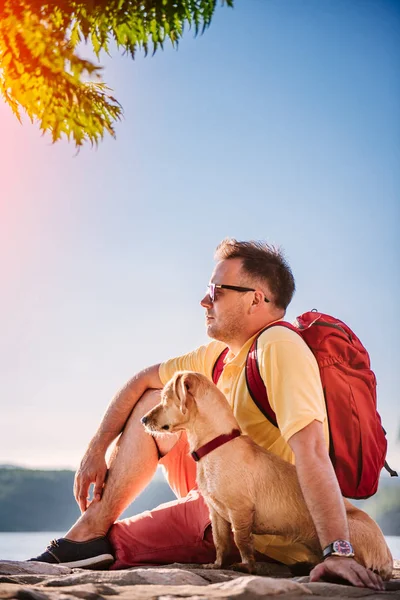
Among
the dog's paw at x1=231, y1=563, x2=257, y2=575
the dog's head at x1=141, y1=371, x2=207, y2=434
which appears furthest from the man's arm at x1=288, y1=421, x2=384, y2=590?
the dog's head at x1=141, y1=371, x2=207, y2=434

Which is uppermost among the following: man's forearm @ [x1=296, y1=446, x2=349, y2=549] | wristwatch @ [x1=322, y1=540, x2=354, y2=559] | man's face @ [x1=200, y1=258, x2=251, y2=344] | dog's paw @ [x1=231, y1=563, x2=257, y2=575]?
man's face @ [x1=200, y1=258, x2=251, y2=344]

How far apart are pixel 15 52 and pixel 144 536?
12.2ft

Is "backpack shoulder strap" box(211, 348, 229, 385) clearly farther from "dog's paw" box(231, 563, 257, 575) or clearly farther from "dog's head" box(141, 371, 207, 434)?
"dog's paw" box(231, 563, 257, 575)

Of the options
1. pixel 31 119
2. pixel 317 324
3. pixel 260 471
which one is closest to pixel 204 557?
pixel 260 471

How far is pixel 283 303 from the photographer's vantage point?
14.0 feet

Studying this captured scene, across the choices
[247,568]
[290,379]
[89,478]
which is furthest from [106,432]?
[290,379]

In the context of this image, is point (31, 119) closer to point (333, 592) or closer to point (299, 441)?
point (299, 441)

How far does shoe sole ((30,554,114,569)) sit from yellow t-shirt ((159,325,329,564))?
37.4 inches

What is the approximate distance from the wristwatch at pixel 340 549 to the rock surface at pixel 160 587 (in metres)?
0.15

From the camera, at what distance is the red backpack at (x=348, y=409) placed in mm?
3488

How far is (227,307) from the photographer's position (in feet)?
13.4

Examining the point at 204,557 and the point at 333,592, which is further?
the point at 204,557

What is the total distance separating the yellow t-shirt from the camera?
3.15 meters

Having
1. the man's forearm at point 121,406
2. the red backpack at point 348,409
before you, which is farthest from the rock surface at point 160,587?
the man's forearm at point 121,406
